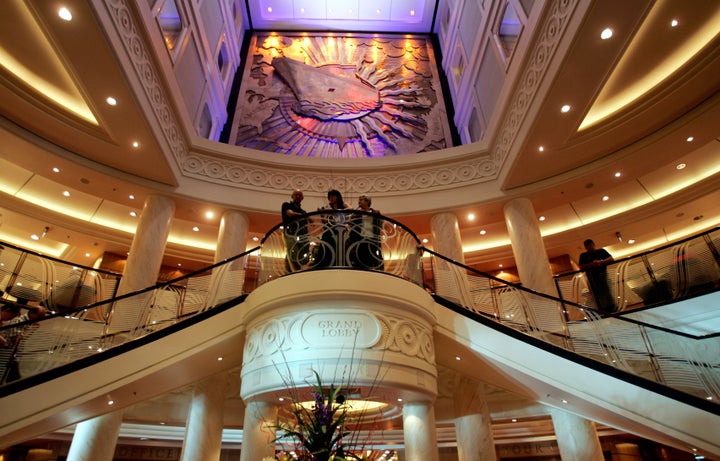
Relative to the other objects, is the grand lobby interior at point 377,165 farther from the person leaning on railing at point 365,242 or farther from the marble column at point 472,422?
the person leaning on railing at point 365,242

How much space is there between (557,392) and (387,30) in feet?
50.9

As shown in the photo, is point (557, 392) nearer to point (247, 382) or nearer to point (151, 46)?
point (247, 382)

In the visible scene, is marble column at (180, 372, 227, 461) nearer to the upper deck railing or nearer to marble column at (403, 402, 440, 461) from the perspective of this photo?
the upper deck railing

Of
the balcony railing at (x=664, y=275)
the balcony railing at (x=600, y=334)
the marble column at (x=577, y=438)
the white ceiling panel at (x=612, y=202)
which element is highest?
the white ceiling panel at (x=612, y=202)

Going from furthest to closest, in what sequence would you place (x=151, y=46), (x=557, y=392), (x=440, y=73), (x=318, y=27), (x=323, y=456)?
(x=318, y=27)
(x=440, y=73)
(x=151, y=46)
(x=557, y=392)
(x=323, y=456)

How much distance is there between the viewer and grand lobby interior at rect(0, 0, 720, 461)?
16.8ft

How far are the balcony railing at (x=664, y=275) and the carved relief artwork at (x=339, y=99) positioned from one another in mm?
6747

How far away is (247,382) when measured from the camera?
4.71m

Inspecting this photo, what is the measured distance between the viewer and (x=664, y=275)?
633cm

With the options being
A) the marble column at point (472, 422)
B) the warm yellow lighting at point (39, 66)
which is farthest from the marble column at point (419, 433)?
the warm yellow lighting at point (39, 66)

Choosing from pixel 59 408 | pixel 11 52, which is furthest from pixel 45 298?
pixel 11 52

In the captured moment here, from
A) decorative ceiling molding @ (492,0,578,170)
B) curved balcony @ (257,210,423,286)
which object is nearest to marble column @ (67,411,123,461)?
curved balcony @ (257,210,423,286)

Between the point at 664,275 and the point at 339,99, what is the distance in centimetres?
1021

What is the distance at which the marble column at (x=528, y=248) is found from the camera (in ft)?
26.6
